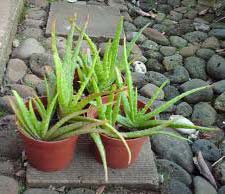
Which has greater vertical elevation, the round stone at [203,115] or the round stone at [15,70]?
the round stone at [15,70]

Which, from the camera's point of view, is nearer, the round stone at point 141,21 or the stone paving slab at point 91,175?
the stone paving slab at point 91,175

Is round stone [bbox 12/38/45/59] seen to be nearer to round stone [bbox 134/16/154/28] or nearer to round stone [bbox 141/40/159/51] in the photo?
round stone [bbox 141/40/159/51]

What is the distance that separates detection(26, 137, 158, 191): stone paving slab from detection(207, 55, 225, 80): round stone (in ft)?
3.92

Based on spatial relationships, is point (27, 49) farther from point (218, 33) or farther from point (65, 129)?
point (218, 33)

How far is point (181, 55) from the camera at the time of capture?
3695 mm

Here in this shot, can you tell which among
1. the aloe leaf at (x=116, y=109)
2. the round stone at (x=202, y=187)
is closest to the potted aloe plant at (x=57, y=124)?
the aloe leaf at (x=116, y=109)

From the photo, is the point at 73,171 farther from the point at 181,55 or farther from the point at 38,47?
the point at 181,55

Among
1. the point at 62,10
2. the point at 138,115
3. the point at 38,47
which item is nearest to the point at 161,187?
the point at 138,115

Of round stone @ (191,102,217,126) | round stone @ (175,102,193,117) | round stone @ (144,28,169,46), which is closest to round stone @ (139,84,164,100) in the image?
round stone @ (175,102,193,117)

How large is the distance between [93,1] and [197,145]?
6.67 ft

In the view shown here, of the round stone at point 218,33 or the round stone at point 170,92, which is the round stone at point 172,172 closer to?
the round stone at point 170,92

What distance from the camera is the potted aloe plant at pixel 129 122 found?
2297 mm

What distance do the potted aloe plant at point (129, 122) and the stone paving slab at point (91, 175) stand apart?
0.18 ft

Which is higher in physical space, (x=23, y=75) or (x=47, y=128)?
(x=47, y=128)
